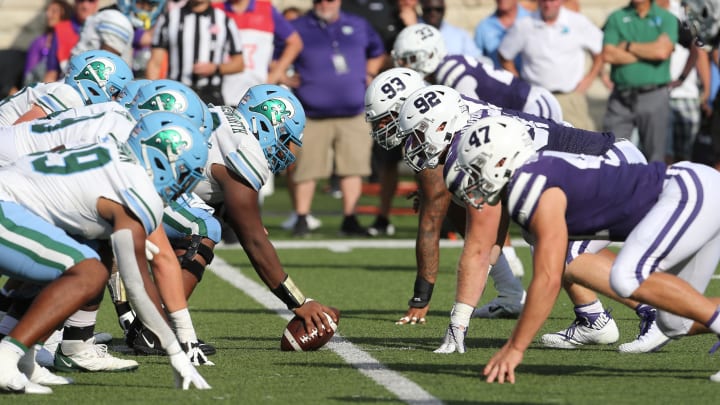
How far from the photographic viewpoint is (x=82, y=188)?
571cm

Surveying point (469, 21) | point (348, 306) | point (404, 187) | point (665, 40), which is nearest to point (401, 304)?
point (348, 306)

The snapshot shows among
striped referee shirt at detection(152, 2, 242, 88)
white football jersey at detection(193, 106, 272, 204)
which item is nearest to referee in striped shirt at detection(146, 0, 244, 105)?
striped referee shirt at detection(152, 2, 242, 88)

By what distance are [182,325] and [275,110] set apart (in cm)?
125

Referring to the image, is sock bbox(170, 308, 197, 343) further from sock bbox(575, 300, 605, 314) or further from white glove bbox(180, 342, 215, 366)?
sock bbox(575, 300, 605, 314)

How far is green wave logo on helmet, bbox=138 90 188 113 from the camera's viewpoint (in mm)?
6574

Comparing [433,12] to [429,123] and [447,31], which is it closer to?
[447,31]

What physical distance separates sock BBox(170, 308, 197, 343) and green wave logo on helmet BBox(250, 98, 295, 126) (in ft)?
3.77

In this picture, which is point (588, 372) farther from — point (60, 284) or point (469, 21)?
point (469, 21)

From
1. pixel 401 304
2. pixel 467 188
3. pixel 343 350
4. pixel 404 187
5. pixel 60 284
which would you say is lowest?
pixel 404 187

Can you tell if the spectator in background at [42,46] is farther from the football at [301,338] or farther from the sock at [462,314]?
the sock at [462,314]

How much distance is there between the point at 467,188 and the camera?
19.0ft

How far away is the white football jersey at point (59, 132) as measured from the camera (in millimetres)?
6555

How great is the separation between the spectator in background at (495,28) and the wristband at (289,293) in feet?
20.6

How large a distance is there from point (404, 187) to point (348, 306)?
8253 mm
